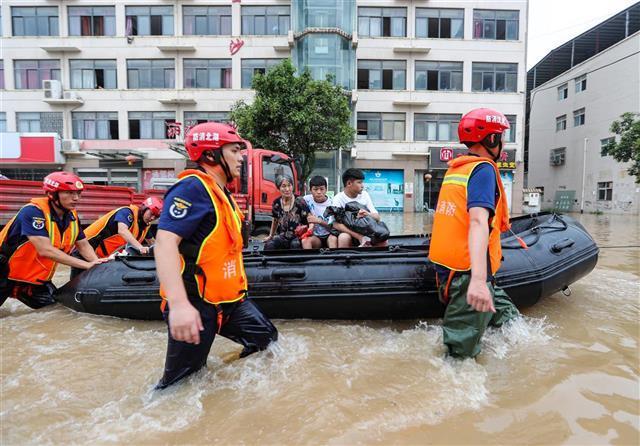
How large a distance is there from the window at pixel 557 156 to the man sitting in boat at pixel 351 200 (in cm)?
3024

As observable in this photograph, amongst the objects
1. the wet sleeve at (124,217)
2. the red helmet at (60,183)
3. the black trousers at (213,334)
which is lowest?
the black trousers at (213,334)

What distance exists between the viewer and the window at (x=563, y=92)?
94.7 ft

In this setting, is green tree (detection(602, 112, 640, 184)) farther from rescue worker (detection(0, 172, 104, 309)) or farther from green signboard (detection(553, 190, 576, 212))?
rescue worker (detection(0, 172, 104, 309))

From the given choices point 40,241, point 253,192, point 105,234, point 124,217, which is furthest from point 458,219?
point 253,192

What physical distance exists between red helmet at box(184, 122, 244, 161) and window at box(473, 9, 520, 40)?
23.8 metres

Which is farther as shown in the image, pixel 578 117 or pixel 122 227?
pixel 578 117

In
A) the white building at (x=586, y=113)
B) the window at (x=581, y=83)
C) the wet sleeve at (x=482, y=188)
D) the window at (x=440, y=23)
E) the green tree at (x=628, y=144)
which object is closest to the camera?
the wet sleeve at (x=482, y=188)

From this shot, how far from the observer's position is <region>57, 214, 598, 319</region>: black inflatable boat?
11.5 feet

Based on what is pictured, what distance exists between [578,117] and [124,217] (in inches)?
1251

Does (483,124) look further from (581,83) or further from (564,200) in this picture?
(581,83)

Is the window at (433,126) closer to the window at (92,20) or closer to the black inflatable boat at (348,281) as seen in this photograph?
the window at (92,20)

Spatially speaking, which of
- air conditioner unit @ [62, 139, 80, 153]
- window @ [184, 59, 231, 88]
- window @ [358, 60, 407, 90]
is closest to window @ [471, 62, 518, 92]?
window @ [358, 60, 407, 90]

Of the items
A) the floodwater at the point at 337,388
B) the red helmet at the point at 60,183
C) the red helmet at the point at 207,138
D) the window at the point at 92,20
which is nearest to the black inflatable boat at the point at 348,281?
the floodwater at the point at 337,388

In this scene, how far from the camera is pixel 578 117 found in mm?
27828
